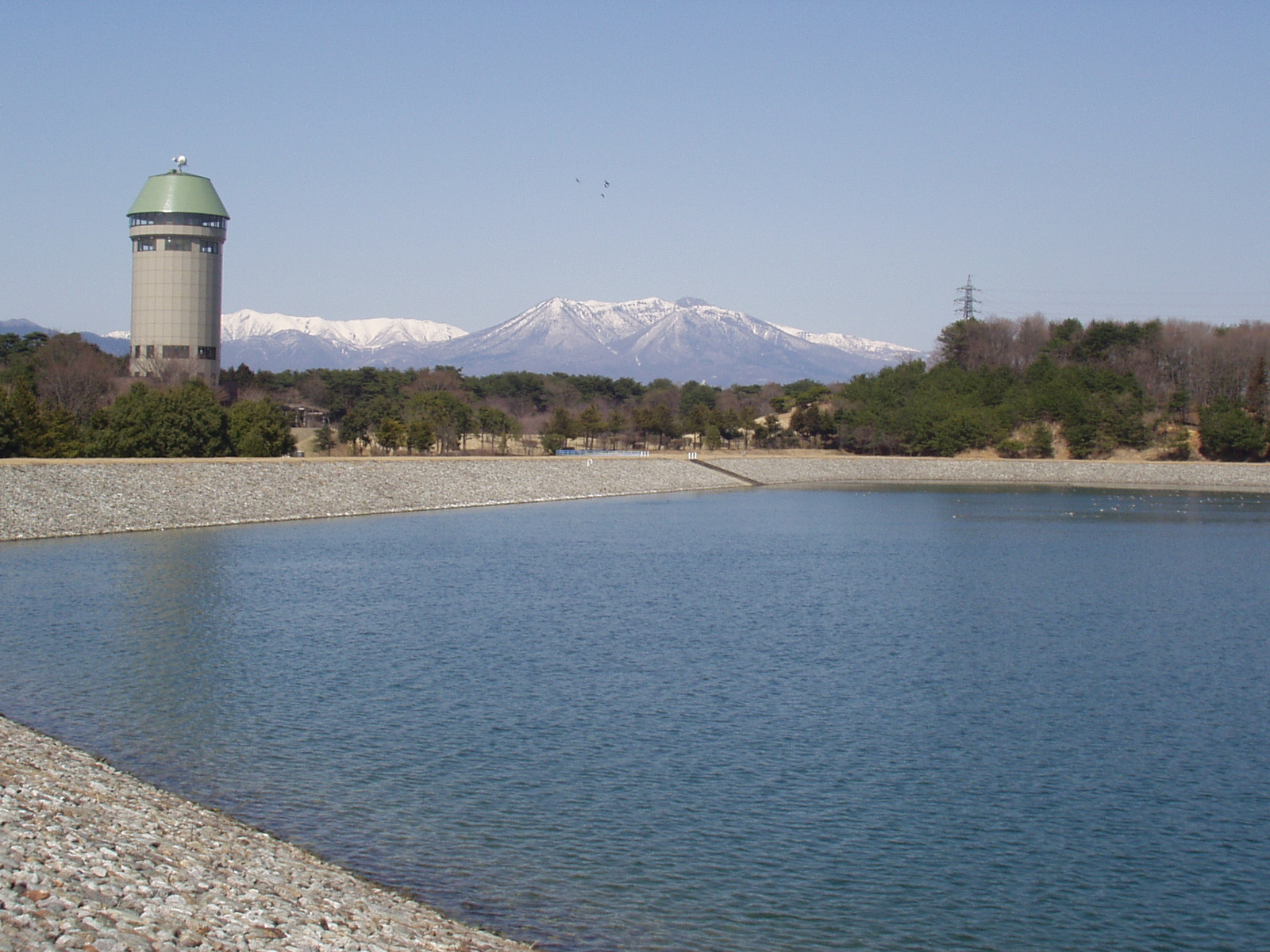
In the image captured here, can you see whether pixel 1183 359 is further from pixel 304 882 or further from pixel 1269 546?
pixel 304 882

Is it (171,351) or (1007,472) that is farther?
(1007,472)

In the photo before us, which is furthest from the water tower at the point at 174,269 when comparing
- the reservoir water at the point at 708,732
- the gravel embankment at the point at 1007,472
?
the reservoir water at the point at 708,732

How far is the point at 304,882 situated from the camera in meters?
10.2

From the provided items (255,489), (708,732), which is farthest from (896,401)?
(708,732)

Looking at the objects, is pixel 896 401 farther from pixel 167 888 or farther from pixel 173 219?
pixel 167 888

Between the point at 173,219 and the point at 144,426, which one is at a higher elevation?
the point at 173,219

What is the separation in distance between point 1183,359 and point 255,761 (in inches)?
4471

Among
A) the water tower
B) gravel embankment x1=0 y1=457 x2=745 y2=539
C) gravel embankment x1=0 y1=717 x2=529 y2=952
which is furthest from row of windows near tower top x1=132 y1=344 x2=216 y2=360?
gravel embankment x1=0 y1=717 x2=529 y2=952

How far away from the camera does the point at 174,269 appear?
88.4 m

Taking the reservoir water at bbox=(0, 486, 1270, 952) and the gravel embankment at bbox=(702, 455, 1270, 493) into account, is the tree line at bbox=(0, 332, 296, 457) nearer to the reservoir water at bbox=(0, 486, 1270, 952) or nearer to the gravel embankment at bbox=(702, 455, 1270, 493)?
the reservoir water at bbox=(0, 486, 1270, 952)

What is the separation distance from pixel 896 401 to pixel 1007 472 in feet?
51.7

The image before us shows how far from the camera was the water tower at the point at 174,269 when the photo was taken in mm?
88062

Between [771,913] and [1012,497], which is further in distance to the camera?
[1012,497]

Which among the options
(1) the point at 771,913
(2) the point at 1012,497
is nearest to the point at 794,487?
(2) the point at 1012,497
